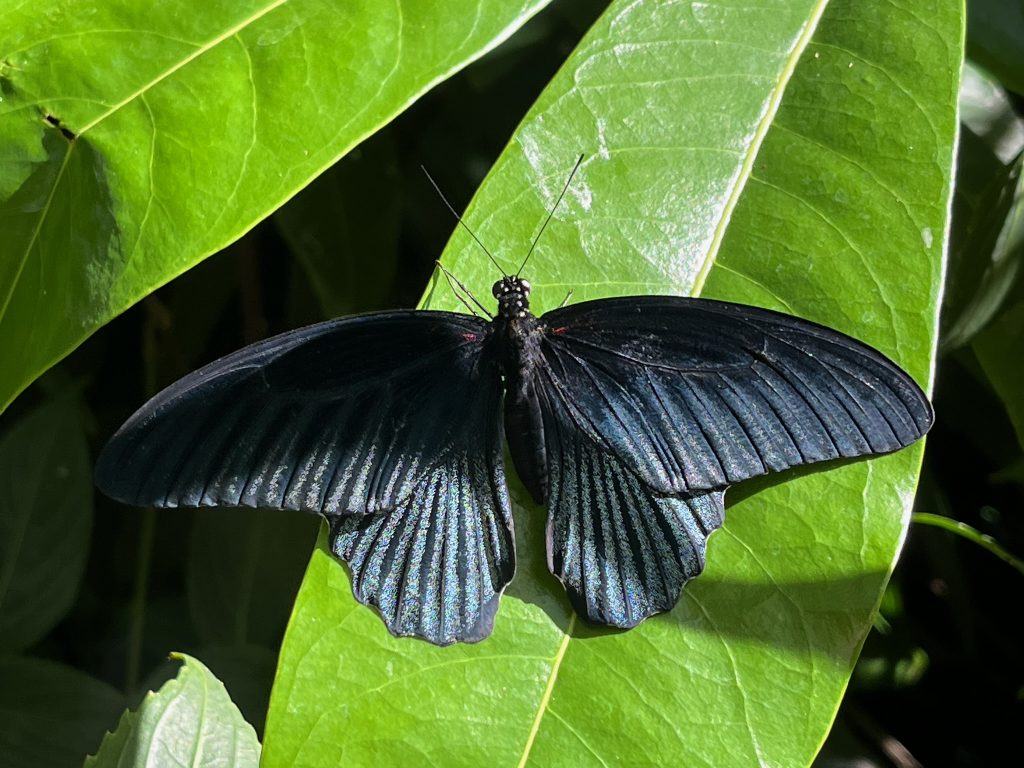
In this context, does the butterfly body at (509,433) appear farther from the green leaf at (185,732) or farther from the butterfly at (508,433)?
the green leaf at (185,732)

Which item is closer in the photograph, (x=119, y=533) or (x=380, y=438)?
(x=380, y=438)

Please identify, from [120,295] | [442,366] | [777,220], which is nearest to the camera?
[120,295]

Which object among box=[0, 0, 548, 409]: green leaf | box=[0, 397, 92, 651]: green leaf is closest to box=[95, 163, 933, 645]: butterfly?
box=[0, 0, 548, 409]: green leaf

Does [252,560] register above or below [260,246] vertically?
below

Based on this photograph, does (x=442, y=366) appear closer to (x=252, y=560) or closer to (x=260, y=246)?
(x=252, y=560)

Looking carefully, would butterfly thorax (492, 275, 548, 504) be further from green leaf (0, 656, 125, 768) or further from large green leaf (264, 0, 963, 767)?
green leaf (0, 656, 125, 768)

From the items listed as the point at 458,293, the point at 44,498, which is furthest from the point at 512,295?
the point at 44,498

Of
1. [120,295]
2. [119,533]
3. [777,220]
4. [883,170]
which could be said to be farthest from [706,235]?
[119,533]

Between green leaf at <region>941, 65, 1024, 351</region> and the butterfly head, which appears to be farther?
green leaf at <region>941, 65, 1024, 351</region>
